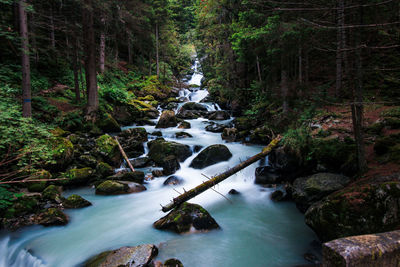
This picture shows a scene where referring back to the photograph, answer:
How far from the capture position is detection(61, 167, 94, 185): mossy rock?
8.09 meters

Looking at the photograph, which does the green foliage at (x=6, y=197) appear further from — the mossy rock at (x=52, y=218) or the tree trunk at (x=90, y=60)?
the tree trunk at (x=90, y=60)

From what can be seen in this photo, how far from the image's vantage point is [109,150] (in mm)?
9852

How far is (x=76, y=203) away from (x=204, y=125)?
1134 cm

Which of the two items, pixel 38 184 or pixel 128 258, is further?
pixel 38 184

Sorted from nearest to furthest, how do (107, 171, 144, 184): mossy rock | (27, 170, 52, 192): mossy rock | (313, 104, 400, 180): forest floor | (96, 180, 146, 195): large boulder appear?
(313, 104, 400, 180): forest floor
(27, 170, 52, 192): mossy rock
(96, 180, 146, 195): large boulder
(107, 171, 144, 184): mossy rock

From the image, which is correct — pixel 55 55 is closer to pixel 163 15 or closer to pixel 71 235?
pixel 163 15

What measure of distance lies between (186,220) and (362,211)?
386 centimetres

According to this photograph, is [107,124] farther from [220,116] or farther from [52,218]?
[220,116]

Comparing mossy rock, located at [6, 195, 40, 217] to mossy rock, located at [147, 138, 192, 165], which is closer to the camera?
mossy rock, located at [6, 195, 40, 217]

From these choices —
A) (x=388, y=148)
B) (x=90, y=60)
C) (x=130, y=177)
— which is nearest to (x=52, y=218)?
(x=130, y=177)

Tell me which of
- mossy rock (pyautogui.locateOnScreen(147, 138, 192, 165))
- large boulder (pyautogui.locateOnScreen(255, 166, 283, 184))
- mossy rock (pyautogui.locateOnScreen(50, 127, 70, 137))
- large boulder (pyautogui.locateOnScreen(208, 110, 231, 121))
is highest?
large boulder (pyautogui.locateOnScreen(208, 110, 231, 121))

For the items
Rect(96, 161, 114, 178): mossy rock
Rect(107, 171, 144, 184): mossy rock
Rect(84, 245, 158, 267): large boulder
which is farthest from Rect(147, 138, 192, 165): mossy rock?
Rect(84, 245, 158, 267): large boulder

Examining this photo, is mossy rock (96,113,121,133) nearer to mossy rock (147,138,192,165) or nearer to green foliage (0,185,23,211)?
mossy rock (147,138,192,165)

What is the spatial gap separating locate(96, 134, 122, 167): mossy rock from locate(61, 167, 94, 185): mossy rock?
3.83 ft
